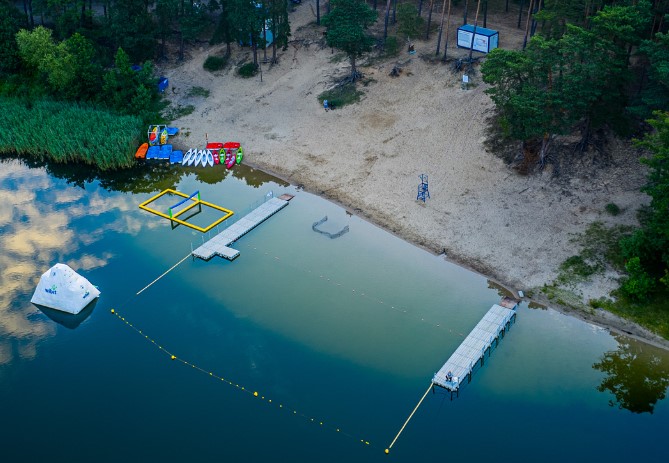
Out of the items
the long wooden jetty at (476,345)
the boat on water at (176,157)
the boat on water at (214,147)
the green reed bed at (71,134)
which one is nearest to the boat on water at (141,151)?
the green reed bed at (71,134)

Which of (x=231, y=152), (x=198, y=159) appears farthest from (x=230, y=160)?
(x=198, y=159)

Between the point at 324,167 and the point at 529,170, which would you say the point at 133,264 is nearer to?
the point at 324,167

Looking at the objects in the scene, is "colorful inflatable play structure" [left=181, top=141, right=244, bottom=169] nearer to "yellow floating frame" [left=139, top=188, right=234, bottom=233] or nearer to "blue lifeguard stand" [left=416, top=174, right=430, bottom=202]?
"yellow floating frame" [left=139, top=188, right=234, bottom=233]

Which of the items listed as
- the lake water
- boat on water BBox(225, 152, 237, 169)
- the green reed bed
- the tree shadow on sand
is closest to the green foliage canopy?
boat on water BBox(225, 152, 237, 169)

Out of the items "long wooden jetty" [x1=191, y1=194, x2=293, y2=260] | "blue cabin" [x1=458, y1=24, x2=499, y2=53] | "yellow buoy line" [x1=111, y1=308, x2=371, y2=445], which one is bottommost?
"yellow buoy line" [x1=111, y1=308, x2=371, y2=445]

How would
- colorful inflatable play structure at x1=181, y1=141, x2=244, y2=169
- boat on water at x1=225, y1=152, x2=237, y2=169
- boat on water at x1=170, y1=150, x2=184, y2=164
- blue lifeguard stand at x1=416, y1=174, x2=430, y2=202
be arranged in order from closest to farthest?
1. blue lifeguard stand at x1=416, y1=174, x2=430, y2=202
2. boat on water at x1=225, y1=152, x2=237, y2=169
3. colorful inflatable play structure at x1=181, y1=141, x2=244, y2=169
4. boat on water at x1=170, y1=150, x2=184, y2=164

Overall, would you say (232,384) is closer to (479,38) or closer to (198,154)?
(198,154)

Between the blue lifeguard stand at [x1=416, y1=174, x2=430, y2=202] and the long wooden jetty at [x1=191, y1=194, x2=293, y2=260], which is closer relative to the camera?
the long wooden jetty at [x1=191, y1=194, x2=293, y2=260]
